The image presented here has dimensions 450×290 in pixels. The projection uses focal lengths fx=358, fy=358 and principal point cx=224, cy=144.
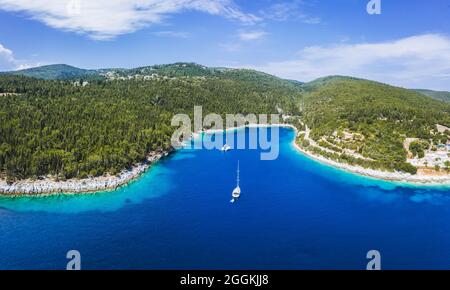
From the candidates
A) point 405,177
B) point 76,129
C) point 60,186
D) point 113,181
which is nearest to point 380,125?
point 405,177

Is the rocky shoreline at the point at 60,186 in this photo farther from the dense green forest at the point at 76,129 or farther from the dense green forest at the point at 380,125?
the dense green forest at the point at 380,125

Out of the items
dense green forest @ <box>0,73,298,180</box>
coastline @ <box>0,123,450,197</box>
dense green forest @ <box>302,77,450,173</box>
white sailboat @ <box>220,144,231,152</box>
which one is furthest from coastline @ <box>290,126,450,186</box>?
dense green forest @ <box>0,73,298,180</box>

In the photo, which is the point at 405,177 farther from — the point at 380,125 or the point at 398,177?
the point at 380,125

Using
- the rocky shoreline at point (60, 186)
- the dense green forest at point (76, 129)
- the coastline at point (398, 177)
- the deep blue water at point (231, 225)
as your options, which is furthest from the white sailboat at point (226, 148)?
the rocky shoreline at point (60, 186)

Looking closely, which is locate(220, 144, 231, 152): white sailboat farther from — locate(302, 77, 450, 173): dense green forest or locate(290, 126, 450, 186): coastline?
locate(290, 126, 450, 186): coastline

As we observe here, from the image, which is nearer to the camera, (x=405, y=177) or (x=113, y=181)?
(x=113, y=181)

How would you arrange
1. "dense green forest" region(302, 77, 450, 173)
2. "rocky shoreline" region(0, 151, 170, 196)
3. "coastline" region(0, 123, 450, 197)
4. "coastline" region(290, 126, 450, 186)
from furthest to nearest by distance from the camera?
"dense green forest" region(302, 77, 450, 173) → "coastline" region(290, 126, 450, 186) → "coastline" region(0, 123, 450, 197) → "rocky shoreline" region(0, 151, 170, 196)
